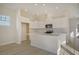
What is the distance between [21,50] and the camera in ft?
7.66

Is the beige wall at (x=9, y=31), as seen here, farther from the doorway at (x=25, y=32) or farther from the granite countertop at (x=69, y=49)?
the granite countertop at (x=69, y=49)

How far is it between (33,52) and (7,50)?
1.92 ft

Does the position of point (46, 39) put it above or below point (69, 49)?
above

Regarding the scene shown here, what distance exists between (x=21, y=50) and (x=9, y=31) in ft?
1.66

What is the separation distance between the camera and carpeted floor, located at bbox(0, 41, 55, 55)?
231cm

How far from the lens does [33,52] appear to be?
2342 mm

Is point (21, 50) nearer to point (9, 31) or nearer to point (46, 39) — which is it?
point (9, 31)

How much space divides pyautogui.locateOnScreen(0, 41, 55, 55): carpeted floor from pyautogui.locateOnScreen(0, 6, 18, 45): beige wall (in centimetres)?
12

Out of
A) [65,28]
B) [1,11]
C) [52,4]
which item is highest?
[52,4]

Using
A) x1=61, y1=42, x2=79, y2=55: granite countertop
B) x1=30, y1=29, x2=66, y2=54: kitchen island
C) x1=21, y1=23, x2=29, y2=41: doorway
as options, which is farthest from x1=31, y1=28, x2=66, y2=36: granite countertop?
x1=61, y1=42, x2=79, y2=55: granite countertop

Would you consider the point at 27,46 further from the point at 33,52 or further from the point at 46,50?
the point at 46,50

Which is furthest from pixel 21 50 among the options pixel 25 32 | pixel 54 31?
pixel 54 31

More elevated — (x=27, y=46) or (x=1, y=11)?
(x=1, y=11)

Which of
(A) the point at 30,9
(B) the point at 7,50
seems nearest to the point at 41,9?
(A) the point at 30,9
